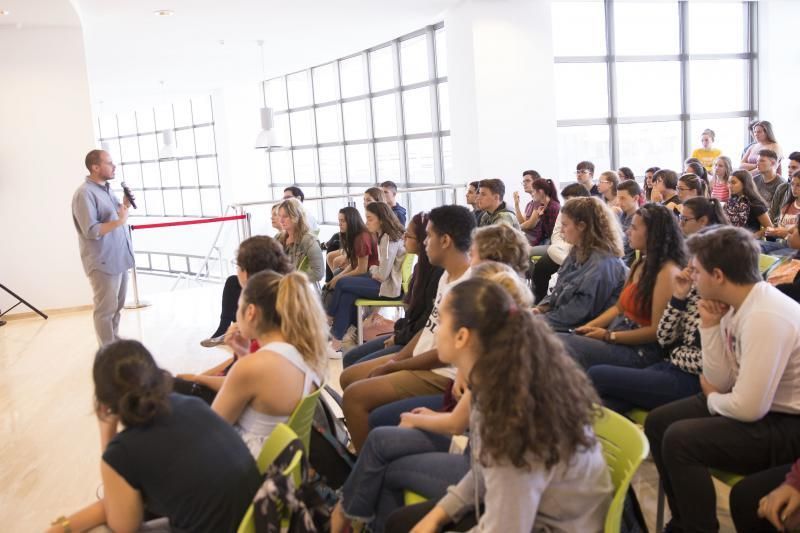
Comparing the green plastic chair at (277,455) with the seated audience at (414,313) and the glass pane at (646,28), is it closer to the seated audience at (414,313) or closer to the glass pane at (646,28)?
the seated audience at (414,313)

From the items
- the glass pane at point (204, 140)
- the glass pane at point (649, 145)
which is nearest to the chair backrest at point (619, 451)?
the glass pane at point (649, 145)

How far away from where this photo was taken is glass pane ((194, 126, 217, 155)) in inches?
640

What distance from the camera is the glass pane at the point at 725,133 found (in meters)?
10.6

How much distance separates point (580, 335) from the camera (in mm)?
3316

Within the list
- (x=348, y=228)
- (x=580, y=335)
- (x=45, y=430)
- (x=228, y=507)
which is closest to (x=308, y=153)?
(x=348, y=228)

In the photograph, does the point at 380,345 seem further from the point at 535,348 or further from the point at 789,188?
the point at 789,188

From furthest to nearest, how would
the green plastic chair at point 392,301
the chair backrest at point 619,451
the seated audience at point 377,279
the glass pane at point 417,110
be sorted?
the glass pane at point 417,110, the seated audience at point 377,279, the green plastic chair at point 392,301, the chair backrest at point 619,451

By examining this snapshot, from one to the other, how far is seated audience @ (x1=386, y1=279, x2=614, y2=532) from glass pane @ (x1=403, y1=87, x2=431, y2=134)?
9.39 m

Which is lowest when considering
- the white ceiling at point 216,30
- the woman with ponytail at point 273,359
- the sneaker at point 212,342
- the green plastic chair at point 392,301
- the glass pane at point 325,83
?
the sneaker at point 212,342

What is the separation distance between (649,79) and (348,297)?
23.2ft

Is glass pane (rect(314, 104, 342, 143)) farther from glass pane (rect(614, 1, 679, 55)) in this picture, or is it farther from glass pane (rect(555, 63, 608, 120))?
glass pane (rect(614, 1, 679, 55))

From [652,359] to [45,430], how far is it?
11.5 feet

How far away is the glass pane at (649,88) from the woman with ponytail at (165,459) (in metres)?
9.56

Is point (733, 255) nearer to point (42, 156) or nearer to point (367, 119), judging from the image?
point (42, 156)
